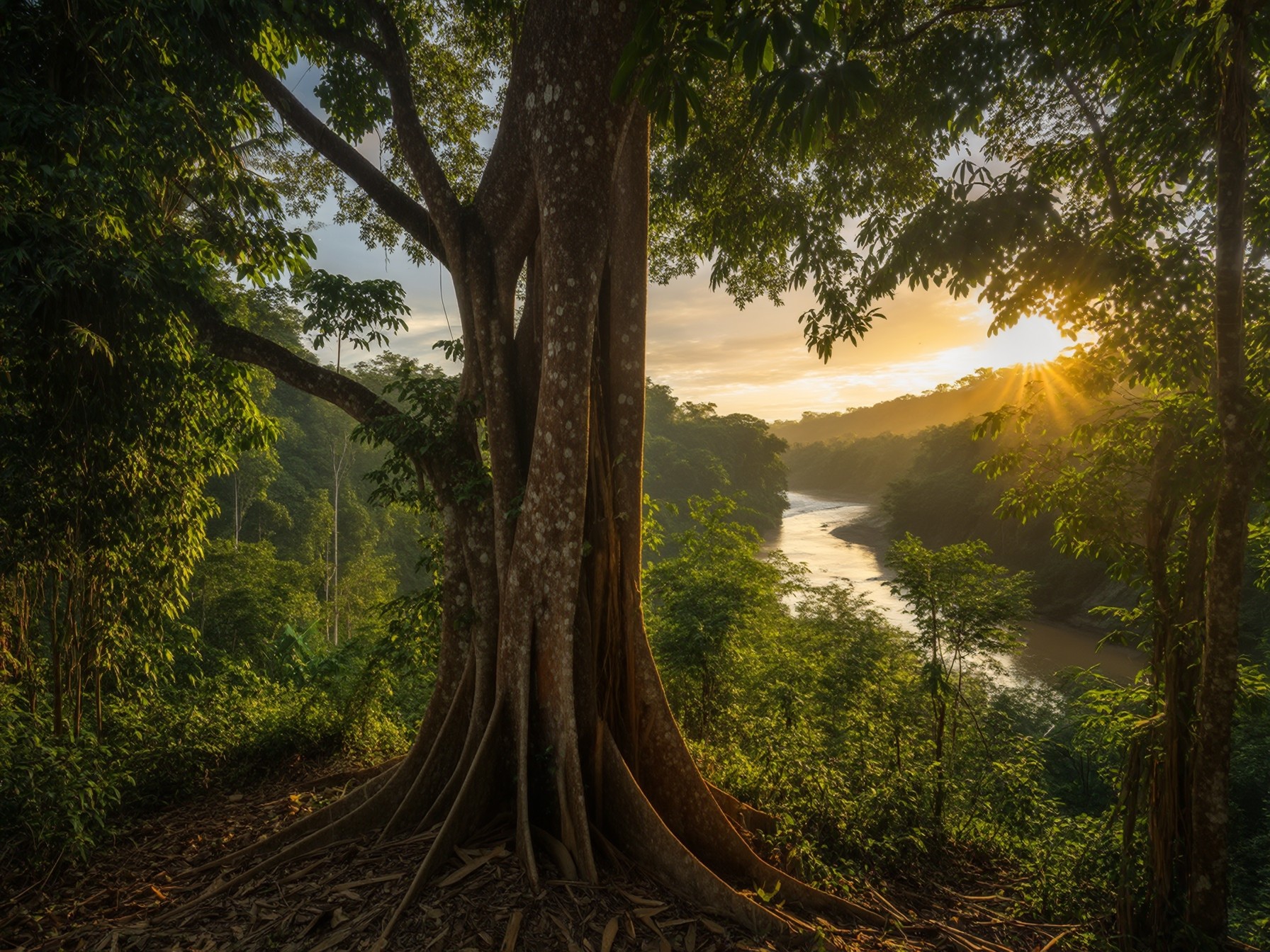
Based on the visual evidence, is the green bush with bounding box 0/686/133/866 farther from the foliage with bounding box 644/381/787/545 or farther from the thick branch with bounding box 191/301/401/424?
the foliage with bounding box 644/381/787/545

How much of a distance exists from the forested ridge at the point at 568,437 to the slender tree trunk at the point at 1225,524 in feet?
0.06

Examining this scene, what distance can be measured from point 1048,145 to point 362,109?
16.7ft

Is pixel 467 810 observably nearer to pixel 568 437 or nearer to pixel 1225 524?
pixel 568 437

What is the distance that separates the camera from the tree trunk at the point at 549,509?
110 inches

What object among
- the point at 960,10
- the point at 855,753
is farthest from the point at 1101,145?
the point at 855,753

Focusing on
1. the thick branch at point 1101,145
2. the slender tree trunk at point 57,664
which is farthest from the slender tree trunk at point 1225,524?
the slender tree trunk at point 57,664

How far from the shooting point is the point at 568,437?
2953 millimetres

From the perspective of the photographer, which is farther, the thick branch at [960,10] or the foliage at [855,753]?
the foliage at [855,753]

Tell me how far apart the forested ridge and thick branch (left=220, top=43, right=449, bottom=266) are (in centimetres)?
3

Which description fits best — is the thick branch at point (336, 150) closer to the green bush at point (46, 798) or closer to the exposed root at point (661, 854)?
the exposed root at point (661, 854)

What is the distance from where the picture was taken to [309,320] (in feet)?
14.4

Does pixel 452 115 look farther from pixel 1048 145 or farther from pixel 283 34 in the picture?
pixel 1048 145

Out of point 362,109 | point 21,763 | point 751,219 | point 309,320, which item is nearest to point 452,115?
A: point 362,109

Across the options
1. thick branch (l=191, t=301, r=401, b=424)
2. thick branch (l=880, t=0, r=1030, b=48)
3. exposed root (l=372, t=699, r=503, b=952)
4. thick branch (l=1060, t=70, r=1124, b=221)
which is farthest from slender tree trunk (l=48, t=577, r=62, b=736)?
thick branch (l=1060, t=70, r=1124, b=221)
